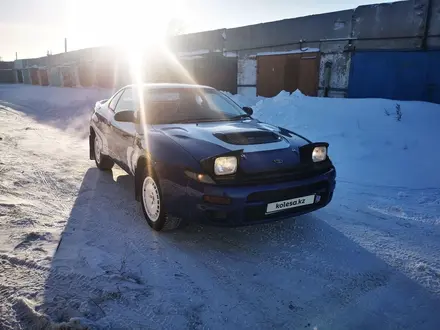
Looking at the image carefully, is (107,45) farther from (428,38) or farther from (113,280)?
(113,280)

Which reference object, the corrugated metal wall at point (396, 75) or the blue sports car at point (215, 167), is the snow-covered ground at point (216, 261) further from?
the corrugated metal wall at point (396, 75)

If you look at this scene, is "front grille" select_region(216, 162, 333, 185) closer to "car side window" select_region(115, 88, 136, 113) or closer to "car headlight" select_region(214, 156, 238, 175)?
"car headlight" select_region(214, 156, 238, 175)

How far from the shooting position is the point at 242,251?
2934 mm

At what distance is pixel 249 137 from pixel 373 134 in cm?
442

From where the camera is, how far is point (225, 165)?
2.71 m

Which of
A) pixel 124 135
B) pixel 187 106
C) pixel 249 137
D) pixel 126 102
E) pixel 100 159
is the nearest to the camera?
pixel 249 137

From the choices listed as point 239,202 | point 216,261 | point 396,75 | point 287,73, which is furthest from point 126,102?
point 287,73

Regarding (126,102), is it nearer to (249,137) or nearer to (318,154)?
(249,137)

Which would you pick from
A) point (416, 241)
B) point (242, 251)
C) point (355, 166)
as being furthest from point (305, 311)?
point (355, 166)

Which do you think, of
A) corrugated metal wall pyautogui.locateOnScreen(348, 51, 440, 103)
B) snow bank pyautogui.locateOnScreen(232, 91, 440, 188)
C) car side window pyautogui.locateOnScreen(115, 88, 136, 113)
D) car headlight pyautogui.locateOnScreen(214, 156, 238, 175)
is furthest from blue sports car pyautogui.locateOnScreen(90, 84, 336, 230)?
corrugated metal wall pyautogui.locateOnScreen(348, 51, 440, 103)

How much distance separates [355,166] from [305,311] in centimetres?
383

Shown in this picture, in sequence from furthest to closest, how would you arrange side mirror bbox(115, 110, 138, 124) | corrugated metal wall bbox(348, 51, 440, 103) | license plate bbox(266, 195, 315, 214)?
corrugated metal wall bbox(348, 51, 440, 103) < side mirror bbox(115, 110, 138, 124) < license plate bbox(266, 195, 315, 214)

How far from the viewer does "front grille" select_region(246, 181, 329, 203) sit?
2.70 meters

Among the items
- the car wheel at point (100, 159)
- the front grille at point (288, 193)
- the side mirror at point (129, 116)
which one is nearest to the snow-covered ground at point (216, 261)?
the car wheel at point (100, 159)
